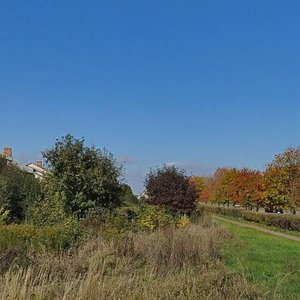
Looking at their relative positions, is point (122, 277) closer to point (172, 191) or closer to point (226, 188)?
point (172, 191)

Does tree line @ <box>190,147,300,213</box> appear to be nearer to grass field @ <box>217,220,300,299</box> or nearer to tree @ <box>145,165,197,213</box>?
tree @ <box>145,165,197,213</box>

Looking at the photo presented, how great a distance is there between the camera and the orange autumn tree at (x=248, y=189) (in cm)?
5926

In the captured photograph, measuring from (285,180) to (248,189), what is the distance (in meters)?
11.5

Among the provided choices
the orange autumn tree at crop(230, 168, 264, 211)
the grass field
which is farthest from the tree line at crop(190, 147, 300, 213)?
the grass field

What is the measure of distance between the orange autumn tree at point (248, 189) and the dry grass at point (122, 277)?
47406 millimetres

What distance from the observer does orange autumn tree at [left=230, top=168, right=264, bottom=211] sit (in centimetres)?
5926

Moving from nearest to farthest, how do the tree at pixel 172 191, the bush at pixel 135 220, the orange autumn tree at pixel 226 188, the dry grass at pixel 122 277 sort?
the dry grass at pixel 122 277 → the bush at pixel 135 220 → the tree at pixel 172 191 → the orange autumn tree at pixel 226 188

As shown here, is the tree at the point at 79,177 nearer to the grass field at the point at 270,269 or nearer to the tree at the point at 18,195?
the tree at the point at 18,195

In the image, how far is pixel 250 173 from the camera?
223 ft

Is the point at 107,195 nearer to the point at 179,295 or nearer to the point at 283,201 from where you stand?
the point at 179,295

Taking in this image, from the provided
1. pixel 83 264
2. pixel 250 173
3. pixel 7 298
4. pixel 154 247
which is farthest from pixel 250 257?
pixel 250 173

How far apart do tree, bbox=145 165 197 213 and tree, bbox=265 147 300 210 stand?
Result: 26160 mm

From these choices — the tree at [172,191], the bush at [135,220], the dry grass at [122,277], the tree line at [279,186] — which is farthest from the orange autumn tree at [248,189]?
the dry grass at [122,277]

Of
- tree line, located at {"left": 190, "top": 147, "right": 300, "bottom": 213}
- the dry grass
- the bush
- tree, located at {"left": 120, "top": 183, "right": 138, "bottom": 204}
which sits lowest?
the dry grass
